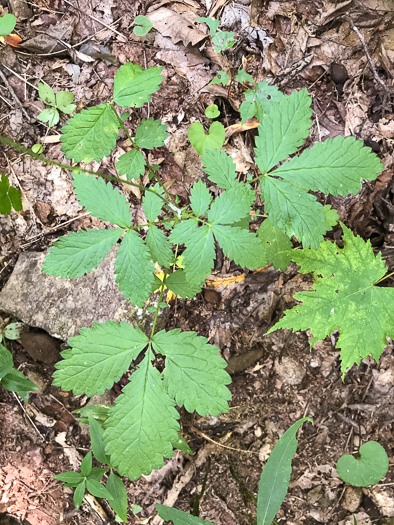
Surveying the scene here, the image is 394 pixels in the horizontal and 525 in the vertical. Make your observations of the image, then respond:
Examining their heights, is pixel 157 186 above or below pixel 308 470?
above

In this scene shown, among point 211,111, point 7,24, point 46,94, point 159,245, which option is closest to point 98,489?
point 159,245

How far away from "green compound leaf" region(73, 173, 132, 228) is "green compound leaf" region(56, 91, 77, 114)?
4.20 feet

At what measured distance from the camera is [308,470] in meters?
2.58

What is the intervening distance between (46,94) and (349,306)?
246 cm

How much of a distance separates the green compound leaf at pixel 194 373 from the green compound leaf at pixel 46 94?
199 cm

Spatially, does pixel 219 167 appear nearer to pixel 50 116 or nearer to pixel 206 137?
pixel 206 137

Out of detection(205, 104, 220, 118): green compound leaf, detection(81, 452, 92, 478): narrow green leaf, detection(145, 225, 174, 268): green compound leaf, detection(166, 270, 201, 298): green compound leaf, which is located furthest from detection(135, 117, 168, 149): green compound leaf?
detection(81, 452, 92, 478): narrow green leaf

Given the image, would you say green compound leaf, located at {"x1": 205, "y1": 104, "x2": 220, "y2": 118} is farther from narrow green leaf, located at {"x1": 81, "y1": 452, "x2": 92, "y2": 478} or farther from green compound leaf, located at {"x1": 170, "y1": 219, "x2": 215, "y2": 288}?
narrow green leaf, located at {"x1": 81, "y1": 452, "x2": 92, "y2": 478}

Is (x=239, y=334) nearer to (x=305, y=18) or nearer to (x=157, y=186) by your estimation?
(x=157, y=186)

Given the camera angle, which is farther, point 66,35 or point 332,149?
point 66,35

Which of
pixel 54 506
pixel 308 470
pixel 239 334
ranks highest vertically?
pixel 239 334

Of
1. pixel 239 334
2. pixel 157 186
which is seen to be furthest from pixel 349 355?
pixel 157 186

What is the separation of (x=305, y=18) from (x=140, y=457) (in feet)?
9.37

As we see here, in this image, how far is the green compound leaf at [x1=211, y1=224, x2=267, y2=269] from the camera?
1670 millimetres
